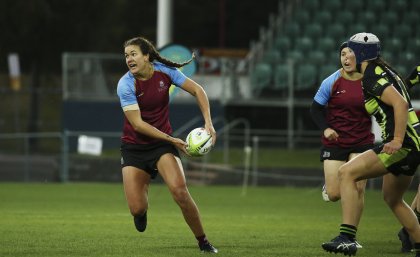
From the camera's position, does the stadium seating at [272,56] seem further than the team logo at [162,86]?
Yes

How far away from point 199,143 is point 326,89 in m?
2.58

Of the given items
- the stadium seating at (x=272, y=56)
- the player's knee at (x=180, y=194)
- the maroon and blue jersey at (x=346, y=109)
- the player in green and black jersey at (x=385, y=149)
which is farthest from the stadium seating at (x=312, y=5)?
the player's knee at (x=180, y=194)

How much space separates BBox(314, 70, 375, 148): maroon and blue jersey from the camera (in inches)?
504

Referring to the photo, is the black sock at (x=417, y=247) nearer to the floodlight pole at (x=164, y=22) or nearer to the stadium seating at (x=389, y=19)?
the floodlight pole at (x=164, y=22)

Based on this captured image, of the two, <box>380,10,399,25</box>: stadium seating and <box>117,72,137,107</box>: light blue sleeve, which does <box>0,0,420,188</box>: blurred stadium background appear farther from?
<box>117,72,137,107</box>: light blue sleeve

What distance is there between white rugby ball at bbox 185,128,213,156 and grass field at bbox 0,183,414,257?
1092 mm

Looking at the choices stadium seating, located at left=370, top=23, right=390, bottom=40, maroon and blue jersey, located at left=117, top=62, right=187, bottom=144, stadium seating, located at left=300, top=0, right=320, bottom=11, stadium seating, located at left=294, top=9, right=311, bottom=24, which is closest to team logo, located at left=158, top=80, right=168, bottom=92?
maroon and blue jersey, located at left=117, top=62, right=187, bottom=144

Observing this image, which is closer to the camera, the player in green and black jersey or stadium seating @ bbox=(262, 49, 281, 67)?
the player in green and black jersey

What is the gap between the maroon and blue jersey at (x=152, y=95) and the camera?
11.2m

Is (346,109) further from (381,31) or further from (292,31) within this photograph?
(292,31)

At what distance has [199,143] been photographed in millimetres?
10836

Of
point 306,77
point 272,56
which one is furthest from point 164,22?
point 272,56

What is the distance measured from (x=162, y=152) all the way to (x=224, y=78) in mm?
17928

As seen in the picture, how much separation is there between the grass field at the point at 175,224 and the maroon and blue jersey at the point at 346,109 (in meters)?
1.22
